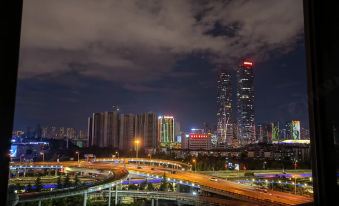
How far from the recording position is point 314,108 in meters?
1.12

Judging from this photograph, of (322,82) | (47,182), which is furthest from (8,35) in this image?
(47,182)

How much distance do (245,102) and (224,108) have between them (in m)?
4.32

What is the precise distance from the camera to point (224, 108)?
63.0 m

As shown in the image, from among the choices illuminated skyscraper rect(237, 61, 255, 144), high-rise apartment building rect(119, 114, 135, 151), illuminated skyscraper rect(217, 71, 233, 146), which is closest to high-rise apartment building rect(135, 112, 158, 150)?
high-rise apartment building rect(119, 114, 135, 151)

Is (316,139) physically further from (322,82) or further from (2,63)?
(2,63)

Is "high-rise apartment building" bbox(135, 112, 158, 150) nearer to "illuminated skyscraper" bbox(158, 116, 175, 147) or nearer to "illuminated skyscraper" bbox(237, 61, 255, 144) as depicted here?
"illuminated skyscraper" bbox(158, 116, 175, 147)

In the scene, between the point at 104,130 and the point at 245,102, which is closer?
the point at 104,130

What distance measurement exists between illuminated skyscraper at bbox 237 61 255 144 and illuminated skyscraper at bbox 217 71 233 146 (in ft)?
5.94

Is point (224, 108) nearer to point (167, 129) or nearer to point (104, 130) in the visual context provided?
point (167, 129)

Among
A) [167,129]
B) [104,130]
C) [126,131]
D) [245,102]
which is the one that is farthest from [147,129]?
[245,102]

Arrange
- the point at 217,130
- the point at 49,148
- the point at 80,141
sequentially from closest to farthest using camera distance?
the point at 49,148 < the point at 80,141 < the point at 217,130

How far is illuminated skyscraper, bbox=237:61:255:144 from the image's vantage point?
55.6 m

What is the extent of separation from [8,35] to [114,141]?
2920cm

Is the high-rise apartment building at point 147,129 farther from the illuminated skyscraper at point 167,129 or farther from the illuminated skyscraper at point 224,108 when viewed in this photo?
the illuminated skyscraper at point 224,108
